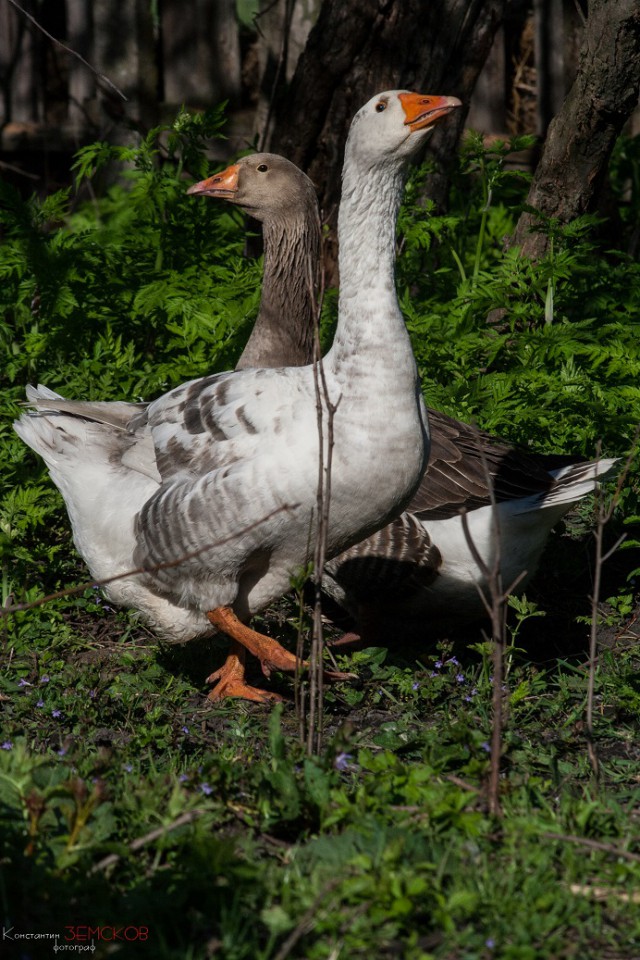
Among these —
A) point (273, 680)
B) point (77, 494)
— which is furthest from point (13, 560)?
point (273, 680)

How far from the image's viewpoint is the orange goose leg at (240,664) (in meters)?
4.05

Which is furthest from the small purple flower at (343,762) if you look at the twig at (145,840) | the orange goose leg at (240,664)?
the orange goose leg at (240,664)

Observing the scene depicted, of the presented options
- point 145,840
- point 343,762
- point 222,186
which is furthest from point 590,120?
point 145,840

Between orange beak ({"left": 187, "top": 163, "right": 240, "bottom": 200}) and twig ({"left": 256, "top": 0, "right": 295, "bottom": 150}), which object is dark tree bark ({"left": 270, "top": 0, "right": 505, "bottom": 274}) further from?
orange beak ({"left": 187, "top": 163, "right": 240, "bottom": 200})

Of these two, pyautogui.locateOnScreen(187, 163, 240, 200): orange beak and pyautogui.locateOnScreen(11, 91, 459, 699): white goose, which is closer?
pyautogui.locateOnScreen(11, 91, 459, 699): white goose

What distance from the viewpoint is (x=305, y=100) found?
656 cm

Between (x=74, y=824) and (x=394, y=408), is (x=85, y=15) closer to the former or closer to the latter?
(x=394, y=408)

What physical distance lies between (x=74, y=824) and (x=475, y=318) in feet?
12.2

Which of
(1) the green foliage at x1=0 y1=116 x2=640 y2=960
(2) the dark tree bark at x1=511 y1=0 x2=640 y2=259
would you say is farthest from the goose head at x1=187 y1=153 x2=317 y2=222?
(2) the dark tree bark at x1=511 y1=0 x2=640 y2=259

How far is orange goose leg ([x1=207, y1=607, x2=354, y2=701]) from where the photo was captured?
4.05m

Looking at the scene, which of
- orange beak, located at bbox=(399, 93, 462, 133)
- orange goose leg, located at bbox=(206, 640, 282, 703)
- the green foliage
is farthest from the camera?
orange goose leg, located at bbox=(206, 640, 282, 703)

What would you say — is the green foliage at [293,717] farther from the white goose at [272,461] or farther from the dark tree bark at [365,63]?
the dark tree bark at [365,63]

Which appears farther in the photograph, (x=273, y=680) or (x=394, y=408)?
(x=273, y=680)

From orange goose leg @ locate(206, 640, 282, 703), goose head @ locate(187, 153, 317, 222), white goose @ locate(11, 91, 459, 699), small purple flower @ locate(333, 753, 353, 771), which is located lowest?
orange goose leg @ locate(206, 640, 282, 703)
